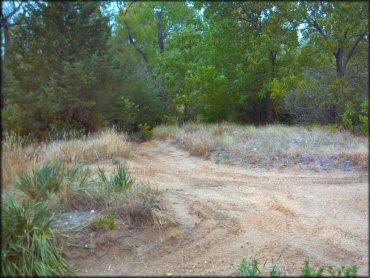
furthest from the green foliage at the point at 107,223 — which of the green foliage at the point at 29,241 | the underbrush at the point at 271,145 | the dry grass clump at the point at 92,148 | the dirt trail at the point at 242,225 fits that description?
the underbrush at the point at 271,145

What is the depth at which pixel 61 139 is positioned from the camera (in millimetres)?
5625

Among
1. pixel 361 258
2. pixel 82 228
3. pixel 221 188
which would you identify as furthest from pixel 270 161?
pixel 82 228

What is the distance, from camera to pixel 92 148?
7.30 m

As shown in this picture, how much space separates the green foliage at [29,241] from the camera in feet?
10.8

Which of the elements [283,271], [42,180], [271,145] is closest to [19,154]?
[42,180]

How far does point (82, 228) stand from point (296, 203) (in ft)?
11.2

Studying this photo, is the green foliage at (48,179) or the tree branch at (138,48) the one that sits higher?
the tree branch at (138,48)

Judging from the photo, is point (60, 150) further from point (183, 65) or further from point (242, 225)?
point (183, 65)

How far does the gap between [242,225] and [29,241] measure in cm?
280

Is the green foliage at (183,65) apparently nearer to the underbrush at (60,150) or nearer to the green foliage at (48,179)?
the underbrush at (60,150)

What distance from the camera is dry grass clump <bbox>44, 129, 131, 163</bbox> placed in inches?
221

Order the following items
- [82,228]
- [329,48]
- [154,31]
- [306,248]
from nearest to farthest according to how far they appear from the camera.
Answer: [82,228] < [306,248] < [154,31] < [329,48]

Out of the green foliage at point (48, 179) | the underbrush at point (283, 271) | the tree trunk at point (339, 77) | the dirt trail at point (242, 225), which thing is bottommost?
the dirt trail at point (242, 225)

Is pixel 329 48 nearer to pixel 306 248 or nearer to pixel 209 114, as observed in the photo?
pixel 209 114
